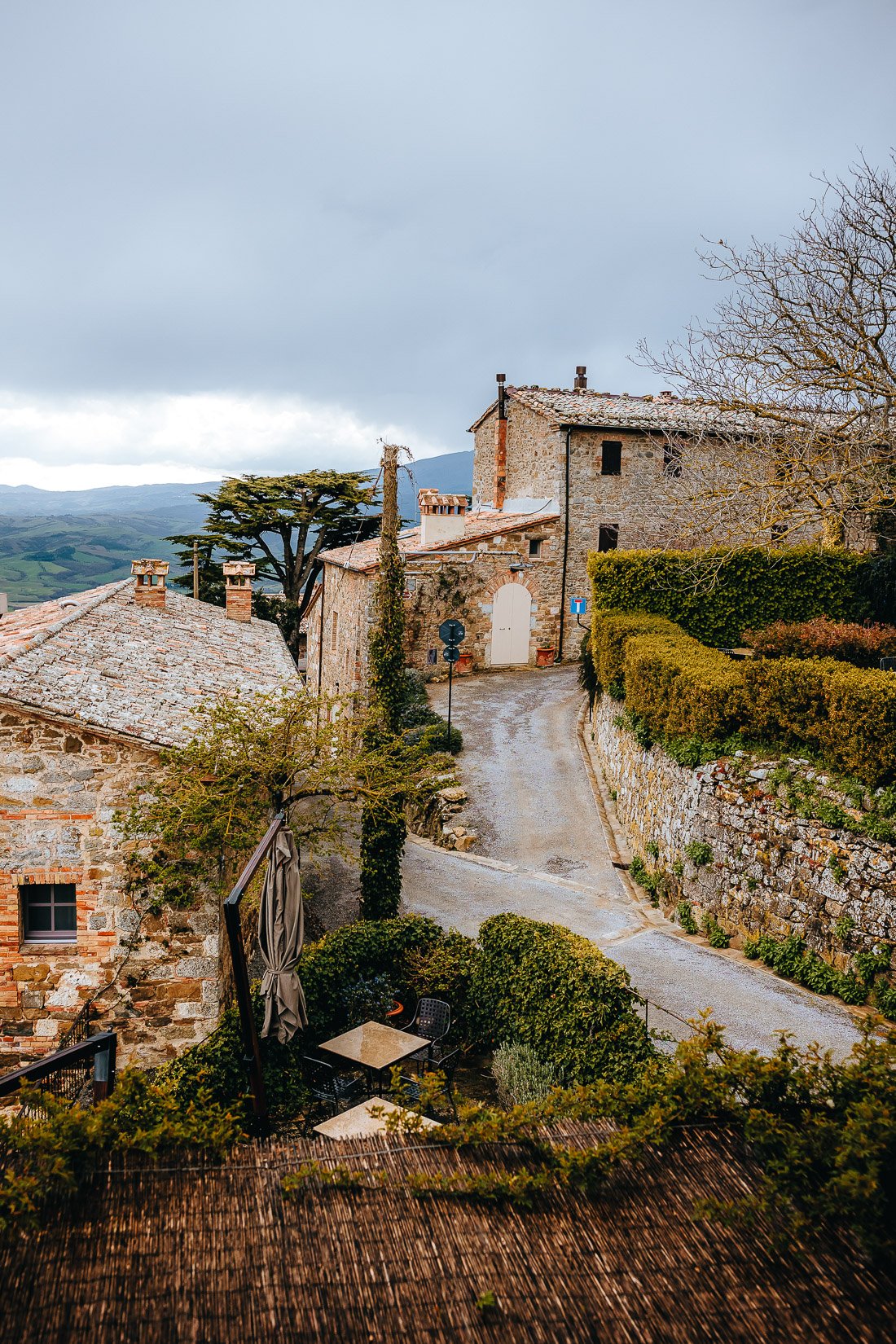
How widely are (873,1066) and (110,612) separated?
1402cm

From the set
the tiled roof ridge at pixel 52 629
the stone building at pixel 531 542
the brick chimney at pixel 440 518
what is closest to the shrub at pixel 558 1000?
the tiled roof ridge at pixel 52 629

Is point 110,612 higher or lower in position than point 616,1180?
higher

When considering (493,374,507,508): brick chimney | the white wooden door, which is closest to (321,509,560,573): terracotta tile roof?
the white wooden door

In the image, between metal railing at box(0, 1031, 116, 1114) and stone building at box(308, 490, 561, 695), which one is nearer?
metal railing at box(0, 1031, 116, 1114)

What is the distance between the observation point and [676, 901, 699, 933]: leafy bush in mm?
13258

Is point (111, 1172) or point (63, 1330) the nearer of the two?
point (63, 1330)

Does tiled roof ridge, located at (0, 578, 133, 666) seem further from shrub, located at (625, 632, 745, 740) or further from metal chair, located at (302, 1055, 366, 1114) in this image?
shrub, located at (625, 632, 745, 740)

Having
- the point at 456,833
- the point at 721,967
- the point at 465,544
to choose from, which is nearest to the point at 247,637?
the point at 456,833

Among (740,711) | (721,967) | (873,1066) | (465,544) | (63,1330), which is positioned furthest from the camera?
(465,544)

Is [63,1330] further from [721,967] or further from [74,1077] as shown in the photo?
[721,967]

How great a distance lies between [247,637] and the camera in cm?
1858

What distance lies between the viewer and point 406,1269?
171 inches

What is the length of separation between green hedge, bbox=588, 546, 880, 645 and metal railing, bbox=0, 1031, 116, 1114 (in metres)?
14.5

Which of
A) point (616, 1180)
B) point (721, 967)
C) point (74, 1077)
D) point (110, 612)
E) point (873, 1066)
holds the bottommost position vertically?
point (721, 967)
